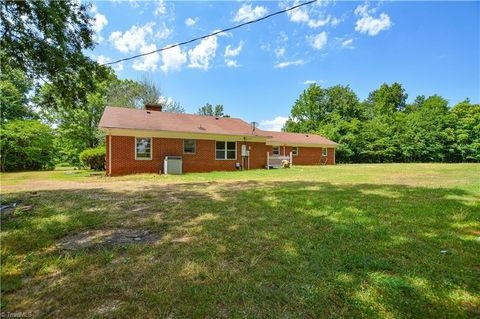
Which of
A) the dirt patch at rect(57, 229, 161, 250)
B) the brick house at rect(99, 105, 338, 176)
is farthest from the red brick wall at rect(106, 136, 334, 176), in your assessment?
the dirt patch at rect(57, 229, 161, 250)

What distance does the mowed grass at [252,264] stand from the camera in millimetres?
2049

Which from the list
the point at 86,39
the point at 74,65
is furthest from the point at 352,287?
the point at 86,39

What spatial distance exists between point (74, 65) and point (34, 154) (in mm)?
15406

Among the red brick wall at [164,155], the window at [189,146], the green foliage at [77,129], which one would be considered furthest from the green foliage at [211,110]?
the window at [189,146]

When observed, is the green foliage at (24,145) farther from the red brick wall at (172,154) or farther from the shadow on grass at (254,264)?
the shadow on grass at (254,264)

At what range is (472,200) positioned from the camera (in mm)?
5918

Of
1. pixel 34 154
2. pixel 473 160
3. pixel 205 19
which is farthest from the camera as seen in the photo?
pixel 473 160

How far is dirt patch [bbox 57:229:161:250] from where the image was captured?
136 inches

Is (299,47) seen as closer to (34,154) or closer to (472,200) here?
(472,200)

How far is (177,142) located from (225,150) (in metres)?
3.55

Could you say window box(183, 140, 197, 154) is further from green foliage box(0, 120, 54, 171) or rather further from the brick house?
green foliage box(0, 120, 54, 171)

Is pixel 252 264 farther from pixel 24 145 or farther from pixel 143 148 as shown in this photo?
pixel 24 145

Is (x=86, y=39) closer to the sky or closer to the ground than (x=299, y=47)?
closer to the ground

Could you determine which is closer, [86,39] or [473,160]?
[86,39]
